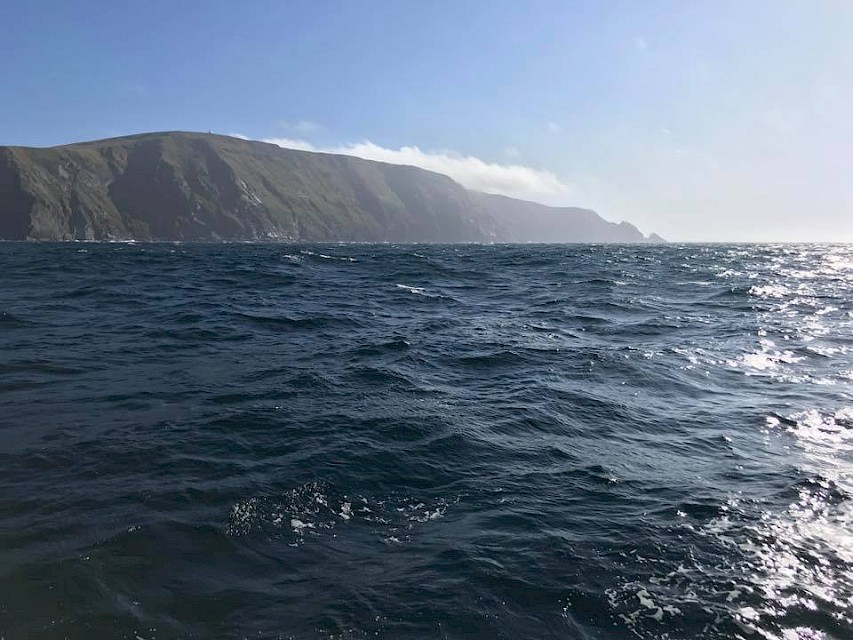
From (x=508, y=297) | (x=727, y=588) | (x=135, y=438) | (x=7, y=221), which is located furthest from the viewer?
(x=7, y=221)

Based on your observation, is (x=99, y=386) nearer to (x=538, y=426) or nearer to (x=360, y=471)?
(x=360, y=471)

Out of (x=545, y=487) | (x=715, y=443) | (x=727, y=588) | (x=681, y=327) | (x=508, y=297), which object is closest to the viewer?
(x=727, y=588)

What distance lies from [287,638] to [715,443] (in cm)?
976

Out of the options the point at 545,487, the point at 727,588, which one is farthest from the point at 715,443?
the point at 727,588

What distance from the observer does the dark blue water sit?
6090 mm

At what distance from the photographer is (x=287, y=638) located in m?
5.54

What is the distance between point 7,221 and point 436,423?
772 feet

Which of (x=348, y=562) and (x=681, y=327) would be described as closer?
(x=348, y=562)

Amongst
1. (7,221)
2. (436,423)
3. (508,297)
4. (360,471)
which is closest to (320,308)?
(508,297)

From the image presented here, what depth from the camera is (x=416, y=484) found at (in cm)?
928

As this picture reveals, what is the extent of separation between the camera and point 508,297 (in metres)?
33.4

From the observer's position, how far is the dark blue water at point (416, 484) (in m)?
6.09

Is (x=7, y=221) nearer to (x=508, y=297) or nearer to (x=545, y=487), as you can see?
(x=508, y=297)

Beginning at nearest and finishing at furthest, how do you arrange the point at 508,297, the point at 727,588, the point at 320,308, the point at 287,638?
1. the point at 287,638
2. the point at 727,588
3. the point at 320,308
4. the point at 508,297
